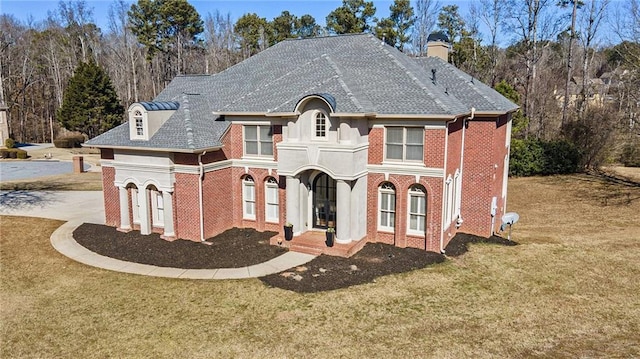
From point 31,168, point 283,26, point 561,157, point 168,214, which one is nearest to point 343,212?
point 168,214

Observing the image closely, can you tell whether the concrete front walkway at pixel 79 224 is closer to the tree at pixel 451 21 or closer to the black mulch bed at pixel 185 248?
the black mulch bed at pixel 185 248

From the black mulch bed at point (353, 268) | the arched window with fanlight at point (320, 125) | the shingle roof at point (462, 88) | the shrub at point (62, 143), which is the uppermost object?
the shingle roof at point (462, 88)

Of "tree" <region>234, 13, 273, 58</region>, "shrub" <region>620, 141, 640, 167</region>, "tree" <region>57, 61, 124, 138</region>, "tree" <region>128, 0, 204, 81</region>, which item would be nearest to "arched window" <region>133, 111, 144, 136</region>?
"tree" <region>57, 61, 124, 138</region>

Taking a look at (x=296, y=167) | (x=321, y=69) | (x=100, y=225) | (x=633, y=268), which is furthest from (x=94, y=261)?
(x=633, y=268)

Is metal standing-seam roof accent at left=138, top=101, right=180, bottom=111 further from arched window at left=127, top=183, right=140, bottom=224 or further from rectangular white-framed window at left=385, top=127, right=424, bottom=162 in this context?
rectangular white-framed window at left=385, top=127, right=424, bottom=162

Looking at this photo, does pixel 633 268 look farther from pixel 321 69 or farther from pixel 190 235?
pixel 190 235

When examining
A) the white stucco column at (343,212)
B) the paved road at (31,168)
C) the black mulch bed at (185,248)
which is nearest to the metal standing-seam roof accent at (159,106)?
the black mulch bed at (185,248)

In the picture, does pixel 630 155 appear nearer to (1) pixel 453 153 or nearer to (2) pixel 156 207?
(1) pixel 453 153
